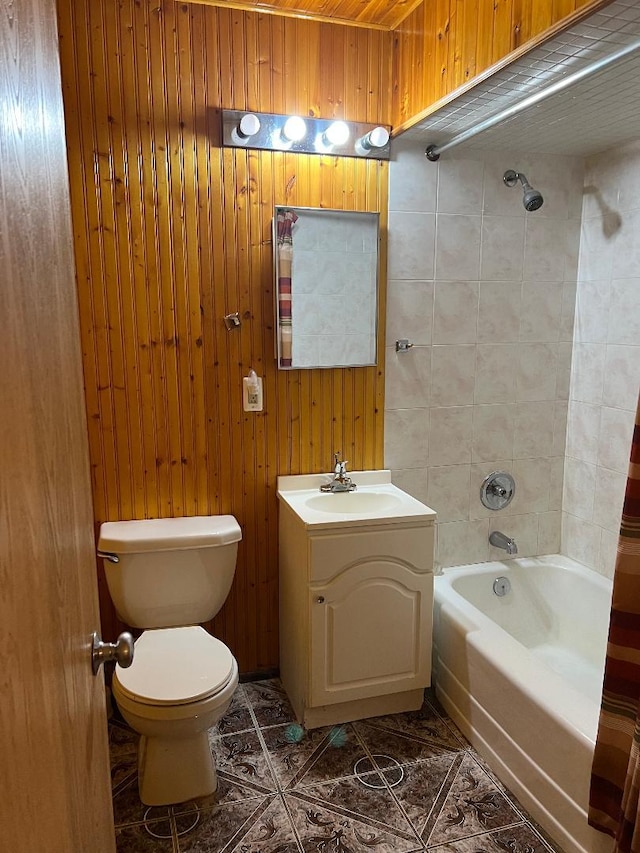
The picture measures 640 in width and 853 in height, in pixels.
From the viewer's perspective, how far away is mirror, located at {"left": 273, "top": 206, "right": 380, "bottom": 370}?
7.92 ft

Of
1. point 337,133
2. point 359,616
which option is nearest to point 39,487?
point 359,616

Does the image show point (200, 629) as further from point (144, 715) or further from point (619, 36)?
point (619, 36)

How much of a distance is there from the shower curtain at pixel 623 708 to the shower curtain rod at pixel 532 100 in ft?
3.09

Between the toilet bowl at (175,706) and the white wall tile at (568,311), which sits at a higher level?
the white wall tile at (568,311)

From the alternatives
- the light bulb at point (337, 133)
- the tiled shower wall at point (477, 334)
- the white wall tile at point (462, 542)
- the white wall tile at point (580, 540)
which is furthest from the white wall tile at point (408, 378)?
the white wall tile at point (580, 540)

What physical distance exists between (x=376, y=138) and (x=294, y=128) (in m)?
0.32

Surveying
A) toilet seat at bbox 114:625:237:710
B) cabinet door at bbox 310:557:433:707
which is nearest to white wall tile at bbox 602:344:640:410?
cabinet door at bbox 310:557:433:707

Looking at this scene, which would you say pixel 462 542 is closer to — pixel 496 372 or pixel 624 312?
pixel 496 372

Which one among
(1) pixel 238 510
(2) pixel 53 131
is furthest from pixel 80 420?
(1) pixel 238 510

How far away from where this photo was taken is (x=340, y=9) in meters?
2.29

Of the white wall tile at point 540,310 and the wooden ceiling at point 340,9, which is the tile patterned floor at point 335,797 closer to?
the white wall tile at point 540,310

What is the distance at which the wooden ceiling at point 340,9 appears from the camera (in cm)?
224

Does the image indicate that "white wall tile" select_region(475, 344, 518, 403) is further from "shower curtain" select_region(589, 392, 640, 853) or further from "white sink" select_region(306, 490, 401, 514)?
"shower curtain" select_region(589, 392, 640, 853)

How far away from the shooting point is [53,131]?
86 centimetres
